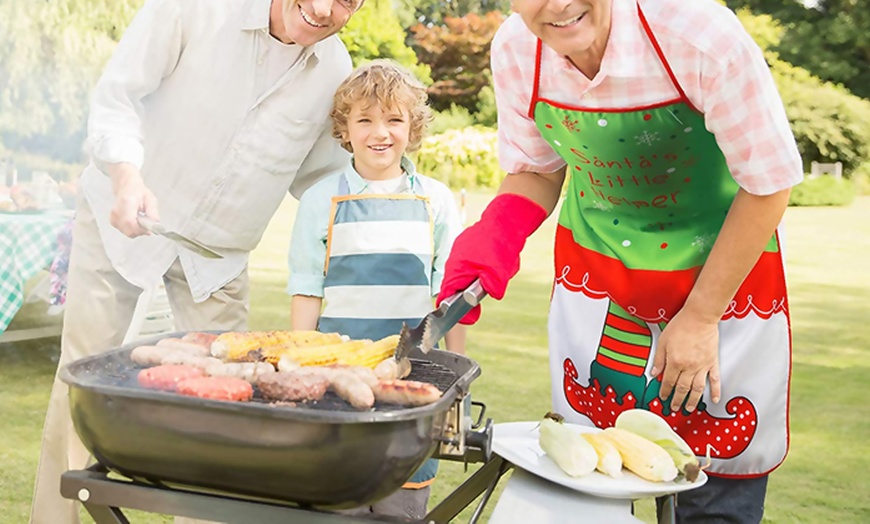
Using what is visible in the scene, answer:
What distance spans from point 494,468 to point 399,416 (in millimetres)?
395

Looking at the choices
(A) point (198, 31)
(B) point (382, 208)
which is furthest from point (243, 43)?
(B) point (382, 208)

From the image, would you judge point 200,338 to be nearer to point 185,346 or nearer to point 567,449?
point 185,346

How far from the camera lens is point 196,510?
60.0 inches

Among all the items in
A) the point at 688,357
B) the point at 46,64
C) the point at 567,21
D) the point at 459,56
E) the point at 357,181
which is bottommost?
the point at 688,357

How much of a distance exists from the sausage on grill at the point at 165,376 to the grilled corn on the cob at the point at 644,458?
71cm

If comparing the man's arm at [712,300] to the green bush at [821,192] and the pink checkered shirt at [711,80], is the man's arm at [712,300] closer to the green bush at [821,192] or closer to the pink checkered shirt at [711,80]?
the pink checkered shirt at [711,80]

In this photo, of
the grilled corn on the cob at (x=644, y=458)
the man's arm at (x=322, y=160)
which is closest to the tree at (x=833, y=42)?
the man's arm at (x=322, y=160)

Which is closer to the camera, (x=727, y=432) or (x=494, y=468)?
(x=494, y=468)

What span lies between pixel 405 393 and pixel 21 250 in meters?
3.57

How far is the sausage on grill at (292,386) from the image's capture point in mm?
1488

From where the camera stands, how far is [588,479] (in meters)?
1.59

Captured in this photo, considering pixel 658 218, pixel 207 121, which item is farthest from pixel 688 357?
pixel 207 121

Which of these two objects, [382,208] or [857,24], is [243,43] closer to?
[382,208]

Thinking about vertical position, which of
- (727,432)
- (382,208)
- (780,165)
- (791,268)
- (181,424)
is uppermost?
(780,165)
